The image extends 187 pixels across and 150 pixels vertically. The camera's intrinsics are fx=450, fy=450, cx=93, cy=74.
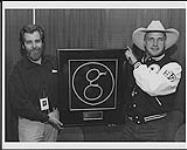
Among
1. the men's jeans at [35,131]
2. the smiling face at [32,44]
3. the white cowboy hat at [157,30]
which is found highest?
the white cowboy hat at [157,30]

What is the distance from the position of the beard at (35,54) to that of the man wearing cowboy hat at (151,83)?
1.48 ft

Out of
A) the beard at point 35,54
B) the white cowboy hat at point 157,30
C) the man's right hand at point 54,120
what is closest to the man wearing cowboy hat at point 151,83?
the white cowboy hat at point 157,30

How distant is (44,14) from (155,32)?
58cm

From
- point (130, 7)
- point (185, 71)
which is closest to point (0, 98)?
point (130, 7)

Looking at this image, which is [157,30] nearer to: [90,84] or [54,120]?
[90,84]

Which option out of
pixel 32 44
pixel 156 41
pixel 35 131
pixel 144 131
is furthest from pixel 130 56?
pixel 35 131

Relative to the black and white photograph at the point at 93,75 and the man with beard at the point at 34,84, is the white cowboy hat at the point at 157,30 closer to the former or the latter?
the black and white photograph at the point at 93,75

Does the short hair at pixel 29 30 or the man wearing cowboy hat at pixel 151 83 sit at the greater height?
the short hair at pixel 29 30

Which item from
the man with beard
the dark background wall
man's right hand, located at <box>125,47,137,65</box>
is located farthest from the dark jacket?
man's right hand, located at <box>125,47,137,65</box>

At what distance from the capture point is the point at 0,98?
237cm

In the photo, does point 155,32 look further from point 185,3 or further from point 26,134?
point 26,134

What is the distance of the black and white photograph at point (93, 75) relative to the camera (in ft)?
7.68

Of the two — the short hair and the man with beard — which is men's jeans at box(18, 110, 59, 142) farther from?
the short hair

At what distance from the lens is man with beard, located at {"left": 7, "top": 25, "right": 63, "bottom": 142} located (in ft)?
7.71
